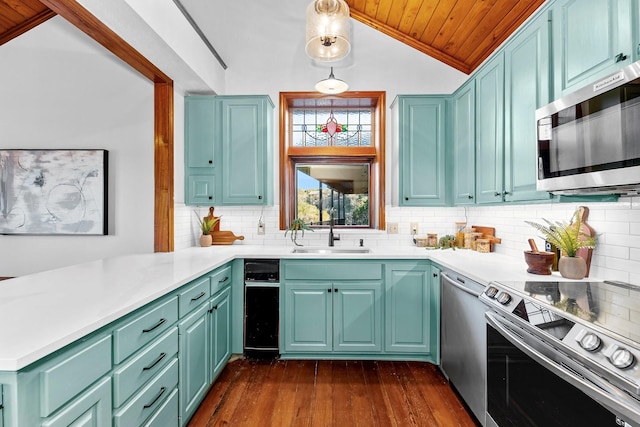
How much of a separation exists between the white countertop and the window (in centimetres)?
84

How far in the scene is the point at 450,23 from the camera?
267 centimetres

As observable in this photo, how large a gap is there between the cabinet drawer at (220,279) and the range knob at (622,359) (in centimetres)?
197

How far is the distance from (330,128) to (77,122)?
7.60 ft

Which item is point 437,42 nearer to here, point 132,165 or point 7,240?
point 132,165

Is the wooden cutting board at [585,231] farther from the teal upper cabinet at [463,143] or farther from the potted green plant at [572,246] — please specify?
the teal upper cabinet at [463,143]

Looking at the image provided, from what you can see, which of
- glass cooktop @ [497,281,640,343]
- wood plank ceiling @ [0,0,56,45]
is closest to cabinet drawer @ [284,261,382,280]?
glass cooktop @ [497,281,640,343]

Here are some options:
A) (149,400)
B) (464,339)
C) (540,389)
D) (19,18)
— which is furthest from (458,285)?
(19,18)

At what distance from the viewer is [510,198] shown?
76.0 inches

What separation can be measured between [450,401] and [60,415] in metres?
2.07

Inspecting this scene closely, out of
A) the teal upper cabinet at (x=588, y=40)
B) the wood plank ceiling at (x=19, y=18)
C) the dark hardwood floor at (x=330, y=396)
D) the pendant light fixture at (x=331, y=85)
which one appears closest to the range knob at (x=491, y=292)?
the dark hardwood floor at (x=330, y=396)

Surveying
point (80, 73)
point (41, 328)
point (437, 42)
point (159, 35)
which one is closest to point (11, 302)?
point (41, 328)

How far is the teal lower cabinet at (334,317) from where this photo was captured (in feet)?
8.16

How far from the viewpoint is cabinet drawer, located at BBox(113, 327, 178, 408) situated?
115cm

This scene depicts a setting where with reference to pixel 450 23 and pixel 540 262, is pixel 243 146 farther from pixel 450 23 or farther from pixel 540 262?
pixel 540 262
